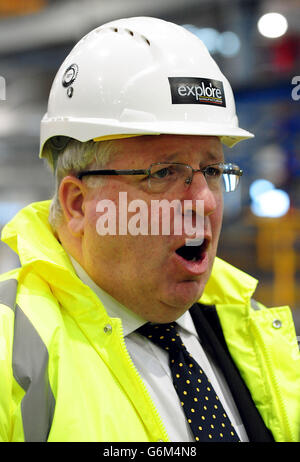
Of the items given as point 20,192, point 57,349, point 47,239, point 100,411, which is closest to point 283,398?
point 100,411

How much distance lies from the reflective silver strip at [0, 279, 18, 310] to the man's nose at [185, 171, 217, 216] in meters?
0.52

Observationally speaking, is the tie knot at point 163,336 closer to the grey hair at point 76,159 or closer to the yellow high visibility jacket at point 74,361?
the yellow high visibility jacket at point 74,361

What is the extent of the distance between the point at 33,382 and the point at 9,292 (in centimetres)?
27

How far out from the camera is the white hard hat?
1.43 m

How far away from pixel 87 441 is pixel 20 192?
518 inches

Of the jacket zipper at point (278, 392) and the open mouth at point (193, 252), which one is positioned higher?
the open mouth at point (193, 252)

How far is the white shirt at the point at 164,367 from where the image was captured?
55.5 inches

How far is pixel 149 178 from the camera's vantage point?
145 cm

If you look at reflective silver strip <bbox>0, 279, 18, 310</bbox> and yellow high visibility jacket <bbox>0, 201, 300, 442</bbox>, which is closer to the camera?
yellow high visibility jacket <bbox>0, 201, 300, 442</bbox>

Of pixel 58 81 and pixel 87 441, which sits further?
pixel 58 81

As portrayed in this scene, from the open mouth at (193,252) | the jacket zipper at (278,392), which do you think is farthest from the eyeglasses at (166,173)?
the jacket zipper at (278,392)

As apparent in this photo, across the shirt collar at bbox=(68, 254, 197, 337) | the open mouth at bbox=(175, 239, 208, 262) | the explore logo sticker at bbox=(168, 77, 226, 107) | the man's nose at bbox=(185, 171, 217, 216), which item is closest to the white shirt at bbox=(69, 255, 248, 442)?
the shirt collar at bbox=(68, 254, 197, 337)

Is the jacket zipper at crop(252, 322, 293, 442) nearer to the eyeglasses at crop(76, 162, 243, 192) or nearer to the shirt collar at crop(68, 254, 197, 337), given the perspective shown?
the shirt collar at crop(68, 254, 197, 337)
